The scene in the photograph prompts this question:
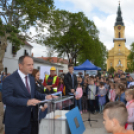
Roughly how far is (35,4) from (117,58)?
3045 inches

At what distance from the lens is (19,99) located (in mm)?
2674

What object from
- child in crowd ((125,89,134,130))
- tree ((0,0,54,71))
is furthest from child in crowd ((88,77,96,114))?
tree ((0,0,54,71))

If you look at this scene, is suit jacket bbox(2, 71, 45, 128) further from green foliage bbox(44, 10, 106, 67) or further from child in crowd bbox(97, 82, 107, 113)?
green foliage bbox(44, 10, 106, 67)

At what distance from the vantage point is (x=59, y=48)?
38.7 m

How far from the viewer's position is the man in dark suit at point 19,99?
2.69 meters

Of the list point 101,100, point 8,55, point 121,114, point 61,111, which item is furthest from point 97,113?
point 8,55

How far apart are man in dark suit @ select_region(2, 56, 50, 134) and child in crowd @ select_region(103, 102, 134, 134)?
1058 mm

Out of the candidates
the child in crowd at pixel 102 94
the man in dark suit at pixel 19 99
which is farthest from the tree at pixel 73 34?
the man in dark suit at pixel 19 99

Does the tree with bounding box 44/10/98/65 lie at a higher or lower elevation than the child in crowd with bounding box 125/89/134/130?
higher

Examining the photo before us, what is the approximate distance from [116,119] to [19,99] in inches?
53.7

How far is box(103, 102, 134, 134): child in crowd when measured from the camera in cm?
203

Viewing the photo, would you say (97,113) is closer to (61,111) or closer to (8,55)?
(61,111)

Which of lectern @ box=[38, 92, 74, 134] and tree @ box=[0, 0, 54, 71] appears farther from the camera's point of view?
tree @ box=[0, 0, 54, 71]

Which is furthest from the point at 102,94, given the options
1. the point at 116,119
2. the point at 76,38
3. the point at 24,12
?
the point at 76,38
